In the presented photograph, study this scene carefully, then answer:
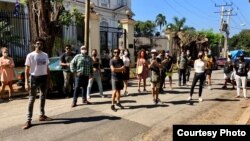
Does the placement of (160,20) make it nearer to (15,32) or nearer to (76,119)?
(15,32)

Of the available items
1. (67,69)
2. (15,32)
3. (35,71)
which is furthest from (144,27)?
(35,71)

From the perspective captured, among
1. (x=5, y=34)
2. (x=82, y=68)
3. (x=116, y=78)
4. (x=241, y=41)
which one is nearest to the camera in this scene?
(x=116, y=78)

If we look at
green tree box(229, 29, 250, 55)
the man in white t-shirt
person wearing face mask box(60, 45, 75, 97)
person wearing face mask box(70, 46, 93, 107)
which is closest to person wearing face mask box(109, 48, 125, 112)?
person wearing face mask box(70, 46, 93, 107)

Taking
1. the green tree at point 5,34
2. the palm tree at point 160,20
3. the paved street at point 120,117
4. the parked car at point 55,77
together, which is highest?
the palm tree at point 160,20

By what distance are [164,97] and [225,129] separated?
26.2ft

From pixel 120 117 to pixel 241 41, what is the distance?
88.9 m

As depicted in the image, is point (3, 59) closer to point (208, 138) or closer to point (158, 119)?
point (158, 119)

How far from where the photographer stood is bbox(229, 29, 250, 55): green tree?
9150 cm

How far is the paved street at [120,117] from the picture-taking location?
852cm

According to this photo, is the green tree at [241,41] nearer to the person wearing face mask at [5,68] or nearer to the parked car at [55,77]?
the parked car at [55,77]

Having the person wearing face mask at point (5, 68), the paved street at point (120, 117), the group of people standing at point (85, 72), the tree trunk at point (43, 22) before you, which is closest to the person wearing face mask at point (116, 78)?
the group of people standing at point (85, 72)

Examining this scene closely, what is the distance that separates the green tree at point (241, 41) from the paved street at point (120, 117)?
3161 inches

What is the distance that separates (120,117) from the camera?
10.3 m

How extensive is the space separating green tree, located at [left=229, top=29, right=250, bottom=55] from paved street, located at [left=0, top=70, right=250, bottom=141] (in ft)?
263
